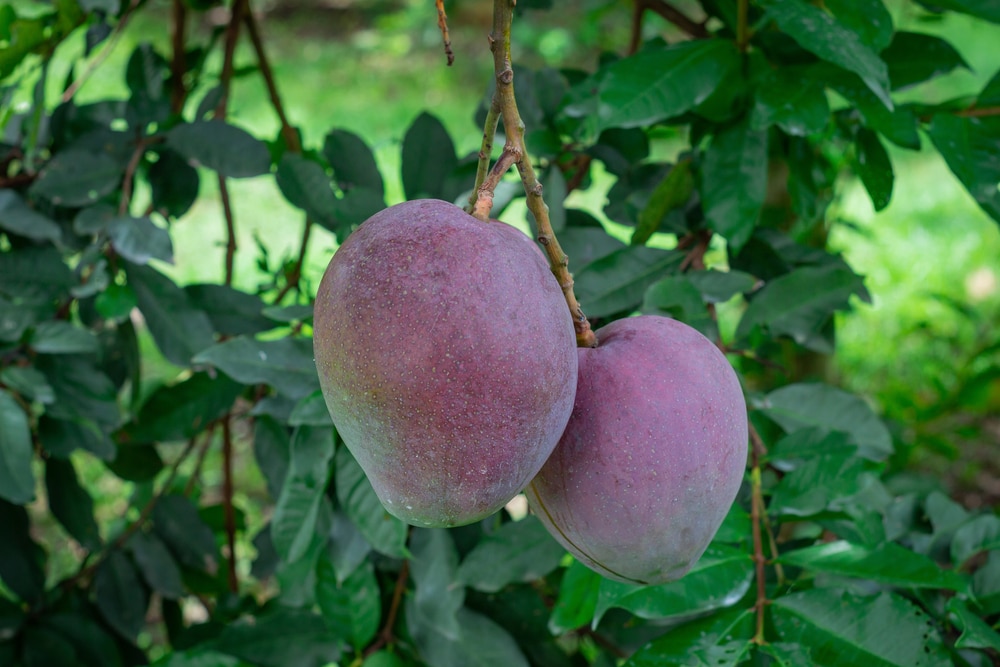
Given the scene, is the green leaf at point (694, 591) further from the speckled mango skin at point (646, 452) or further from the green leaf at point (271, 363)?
the green leaf at point (271, 363)

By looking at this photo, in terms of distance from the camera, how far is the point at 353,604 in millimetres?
→ 960

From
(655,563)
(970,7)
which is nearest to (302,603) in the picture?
(655,563)

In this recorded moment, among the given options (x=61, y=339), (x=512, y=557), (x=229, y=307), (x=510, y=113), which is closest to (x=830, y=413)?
(x=512, y=557)

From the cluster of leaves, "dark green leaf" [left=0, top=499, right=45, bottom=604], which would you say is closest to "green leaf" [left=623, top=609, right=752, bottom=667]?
the cluster of leaves

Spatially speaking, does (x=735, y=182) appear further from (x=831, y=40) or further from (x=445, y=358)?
(x=445, y=358)

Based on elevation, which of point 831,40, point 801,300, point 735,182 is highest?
point 831,40

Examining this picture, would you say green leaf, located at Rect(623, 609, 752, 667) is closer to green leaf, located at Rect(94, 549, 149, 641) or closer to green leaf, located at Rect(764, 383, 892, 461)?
green leaf, located at Rect(764, 383, 892, 461)

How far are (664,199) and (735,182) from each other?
0.25 feet

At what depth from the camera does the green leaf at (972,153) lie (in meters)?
0.90

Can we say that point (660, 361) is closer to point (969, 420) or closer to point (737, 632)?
point (737, 632)

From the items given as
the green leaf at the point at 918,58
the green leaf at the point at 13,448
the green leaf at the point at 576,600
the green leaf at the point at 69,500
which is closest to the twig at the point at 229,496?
the green leaf at the point at 69,500

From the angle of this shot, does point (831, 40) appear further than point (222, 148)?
No

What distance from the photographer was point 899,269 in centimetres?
345

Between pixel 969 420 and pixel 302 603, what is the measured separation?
2521 millimetres
